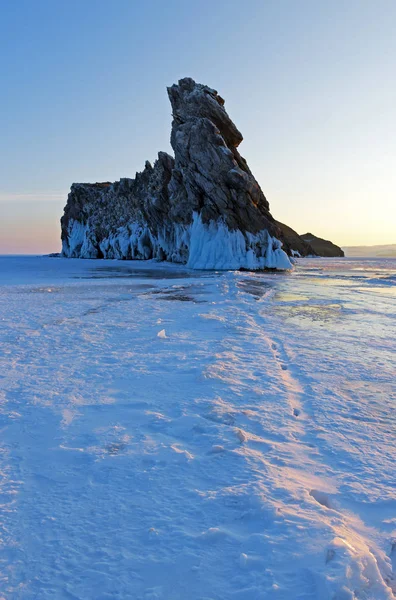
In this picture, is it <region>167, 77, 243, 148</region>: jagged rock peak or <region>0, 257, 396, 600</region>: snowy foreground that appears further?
<region>167, 77, 243, 148</region>: jagged rock peak

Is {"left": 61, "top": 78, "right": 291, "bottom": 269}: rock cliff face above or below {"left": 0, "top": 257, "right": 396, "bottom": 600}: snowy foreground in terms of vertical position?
above

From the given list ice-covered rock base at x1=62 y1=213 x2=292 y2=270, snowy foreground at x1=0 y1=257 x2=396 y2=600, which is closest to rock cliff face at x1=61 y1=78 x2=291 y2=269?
ice-covered rock base at x1=62 y1=213 x2=292 y2=270

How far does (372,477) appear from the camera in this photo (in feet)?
11.4

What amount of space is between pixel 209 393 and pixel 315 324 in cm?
671

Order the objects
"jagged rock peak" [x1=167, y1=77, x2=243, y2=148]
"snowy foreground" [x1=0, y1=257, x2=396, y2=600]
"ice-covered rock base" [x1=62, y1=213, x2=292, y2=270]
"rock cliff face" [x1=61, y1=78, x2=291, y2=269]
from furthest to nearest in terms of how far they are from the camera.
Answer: "jagged rock peak" [x1=167, y1=77, x2=243, y2=148] → "ice-covered rock base" [x1=62, y1=213, x2=292, y2=270] → "rock cliff face" [x1=61, y1=78, x2=291, y2=269] → "snowy foreground" [x1=0, y1=257, x2=396, y2=600]

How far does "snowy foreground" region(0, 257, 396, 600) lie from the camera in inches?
94.4

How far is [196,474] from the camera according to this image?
349cm

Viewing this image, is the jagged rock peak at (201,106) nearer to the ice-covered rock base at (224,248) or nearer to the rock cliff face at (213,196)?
the rock cliff face at (213,196)

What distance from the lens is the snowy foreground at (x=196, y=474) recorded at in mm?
2398

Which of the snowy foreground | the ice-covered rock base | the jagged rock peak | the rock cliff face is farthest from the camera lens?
the jagged rock peak

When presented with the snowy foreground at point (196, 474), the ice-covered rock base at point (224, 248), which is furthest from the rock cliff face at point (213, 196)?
the snowy foreground at point (196, 474)

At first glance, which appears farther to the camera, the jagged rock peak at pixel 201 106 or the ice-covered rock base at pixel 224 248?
the jagged rock peak at pixel 201 106

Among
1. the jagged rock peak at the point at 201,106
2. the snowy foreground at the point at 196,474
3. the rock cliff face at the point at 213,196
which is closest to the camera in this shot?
the snowy foreground at the point at 196,474

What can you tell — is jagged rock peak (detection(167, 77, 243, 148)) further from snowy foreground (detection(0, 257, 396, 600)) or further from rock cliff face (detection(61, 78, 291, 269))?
snowy foreground (detection(0, 257, 396, 600))
